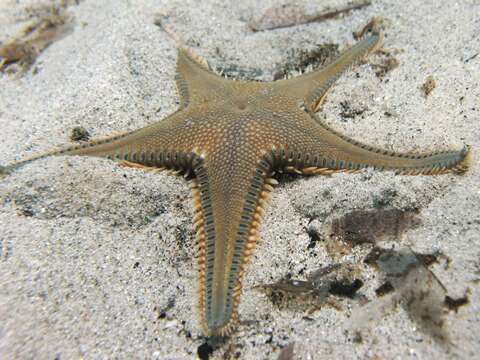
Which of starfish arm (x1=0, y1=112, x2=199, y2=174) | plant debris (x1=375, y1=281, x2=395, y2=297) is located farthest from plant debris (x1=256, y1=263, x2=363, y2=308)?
starfish arm (x1=0, y1=112, x2=199, y2=174)

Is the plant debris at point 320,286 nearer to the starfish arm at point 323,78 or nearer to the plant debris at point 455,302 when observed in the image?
the plant debris at point 455,302

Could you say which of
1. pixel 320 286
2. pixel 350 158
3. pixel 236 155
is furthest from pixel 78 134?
pixel 320 286

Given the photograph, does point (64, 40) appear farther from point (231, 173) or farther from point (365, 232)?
point (365, 232)

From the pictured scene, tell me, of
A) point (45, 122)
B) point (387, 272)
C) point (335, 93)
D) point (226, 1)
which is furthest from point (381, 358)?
point (226, 1)

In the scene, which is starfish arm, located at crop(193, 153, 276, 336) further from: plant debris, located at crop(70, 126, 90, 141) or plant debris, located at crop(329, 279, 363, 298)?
plant debris, located at crop(70, 126, 90, 141)

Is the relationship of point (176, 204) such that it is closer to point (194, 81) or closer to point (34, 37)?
point (194, 81)

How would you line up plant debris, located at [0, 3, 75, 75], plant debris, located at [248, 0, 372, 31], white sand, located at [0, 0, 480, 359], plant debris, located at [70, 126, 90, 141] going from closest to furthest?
white sand, located at [0, 0, 480, 359]
plant debris, located at [70, 126, 90, 141]
plant debris, located at [248, 0, 372, 31]
plant debris, located at [0, 3, 75, 75]

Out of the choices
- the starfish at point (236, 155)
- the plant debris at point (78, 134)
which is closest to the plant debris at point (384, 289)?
the starfish at point (236, 155)
